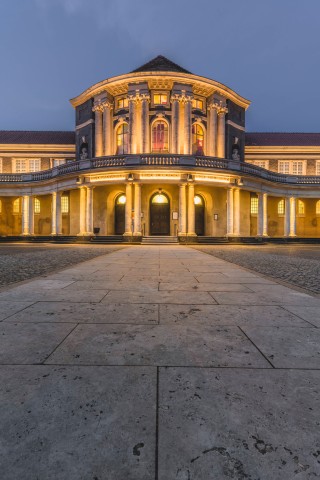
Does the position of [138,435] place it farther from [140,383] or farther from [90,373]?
[90,373]

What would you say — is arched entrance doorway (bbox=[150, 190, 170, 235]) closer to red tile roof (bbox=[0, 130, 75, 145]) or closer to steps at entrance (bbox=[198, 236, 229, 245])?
steps at entrance (bbox=[198, 236, 229, 245])

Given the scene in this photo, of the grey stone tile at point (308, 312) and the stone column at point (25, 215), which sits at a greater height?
the stone column at point (25, 215)

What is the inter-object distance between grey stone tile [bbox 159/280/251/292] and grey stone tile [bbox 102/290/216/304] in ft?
1.08

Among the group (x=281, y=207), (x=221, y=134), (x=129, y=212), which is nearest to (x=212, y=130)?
(x=221, y=134)

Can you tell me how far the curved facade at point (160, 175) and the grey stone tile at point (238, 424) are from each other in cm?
1971

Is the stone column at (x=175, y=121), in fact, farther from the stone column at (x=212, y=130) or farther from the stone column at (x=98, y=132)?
the stone column at (x=98, y=132)

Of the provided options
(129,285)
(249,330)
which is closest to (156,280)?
(129,285)

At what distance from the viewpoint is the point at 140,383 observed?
1719mm

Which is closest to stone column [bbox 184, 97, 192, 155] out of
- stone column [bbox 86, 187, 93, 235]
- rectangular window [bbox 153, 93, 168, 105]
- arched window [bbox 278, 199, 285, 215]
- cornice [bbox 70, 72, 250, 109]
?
cornice [bbox 70, 72, 250, 109]

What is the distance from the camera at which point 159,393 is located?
63.4 inches

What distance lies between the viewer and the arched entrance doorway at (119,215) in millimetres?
25969

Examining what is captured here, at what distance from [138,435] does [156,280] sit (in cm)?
431

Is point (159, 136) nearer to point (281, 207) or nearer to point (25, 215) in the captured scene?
point (281, 207)

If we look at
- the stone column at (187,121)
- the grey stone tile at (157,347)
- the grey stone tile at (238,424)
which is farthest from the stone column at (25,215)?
the grey stone tile at (238,424)
